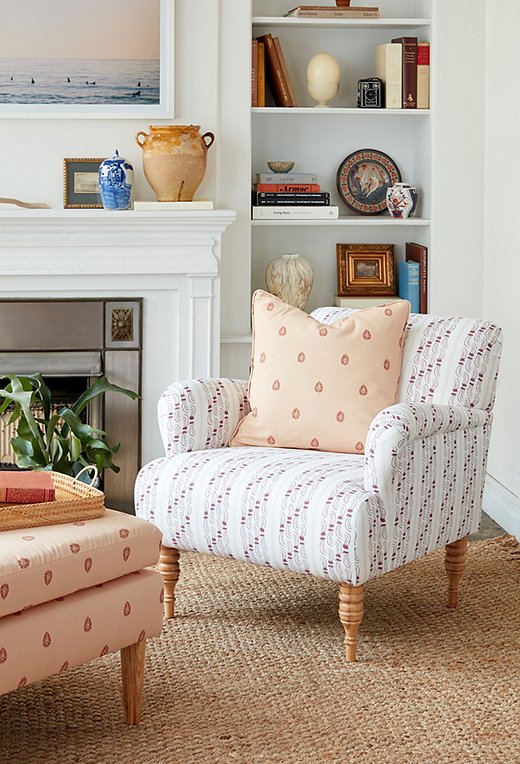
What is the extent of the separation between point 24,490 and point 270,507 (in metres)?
0.67

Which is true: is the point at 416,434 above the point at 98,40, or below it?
below

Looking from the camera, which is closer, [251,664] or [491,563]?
[251,664]

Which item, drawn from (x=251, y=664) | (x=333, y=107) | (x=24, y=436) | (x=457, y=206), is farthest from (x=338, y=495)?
(x=333, y=107)

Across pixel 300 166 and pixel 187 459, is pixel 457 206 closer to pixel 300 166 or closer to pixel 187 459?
pixel 300 166

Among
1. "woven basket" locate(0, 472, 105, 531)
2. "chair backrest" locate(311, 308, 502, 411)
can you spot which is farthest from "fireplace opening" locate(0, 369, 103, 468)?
A: "woven basket" locate(0, 472, 105, 531)

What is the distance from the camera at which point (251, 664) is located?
261 centimetres

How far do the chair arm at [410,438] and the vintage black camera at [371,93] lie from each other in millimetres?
1677

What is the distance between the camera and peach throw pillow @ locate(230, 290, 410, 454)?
2943mm

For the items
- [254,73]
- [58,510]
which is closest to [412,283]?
[254,73]

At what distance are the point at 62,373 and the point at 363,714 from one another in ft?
6.53

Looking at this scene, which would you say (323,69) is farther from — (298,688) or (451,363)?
(298,688)

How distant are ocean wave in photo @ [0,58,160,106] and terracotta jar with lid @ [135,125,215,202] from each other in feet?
0.68

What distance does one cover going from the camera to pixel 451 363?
117 inches

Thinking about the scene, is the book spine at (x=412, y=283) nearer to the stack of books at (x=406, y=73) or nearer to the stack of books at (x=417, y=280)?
the stack of books at (x=417, y=280)
